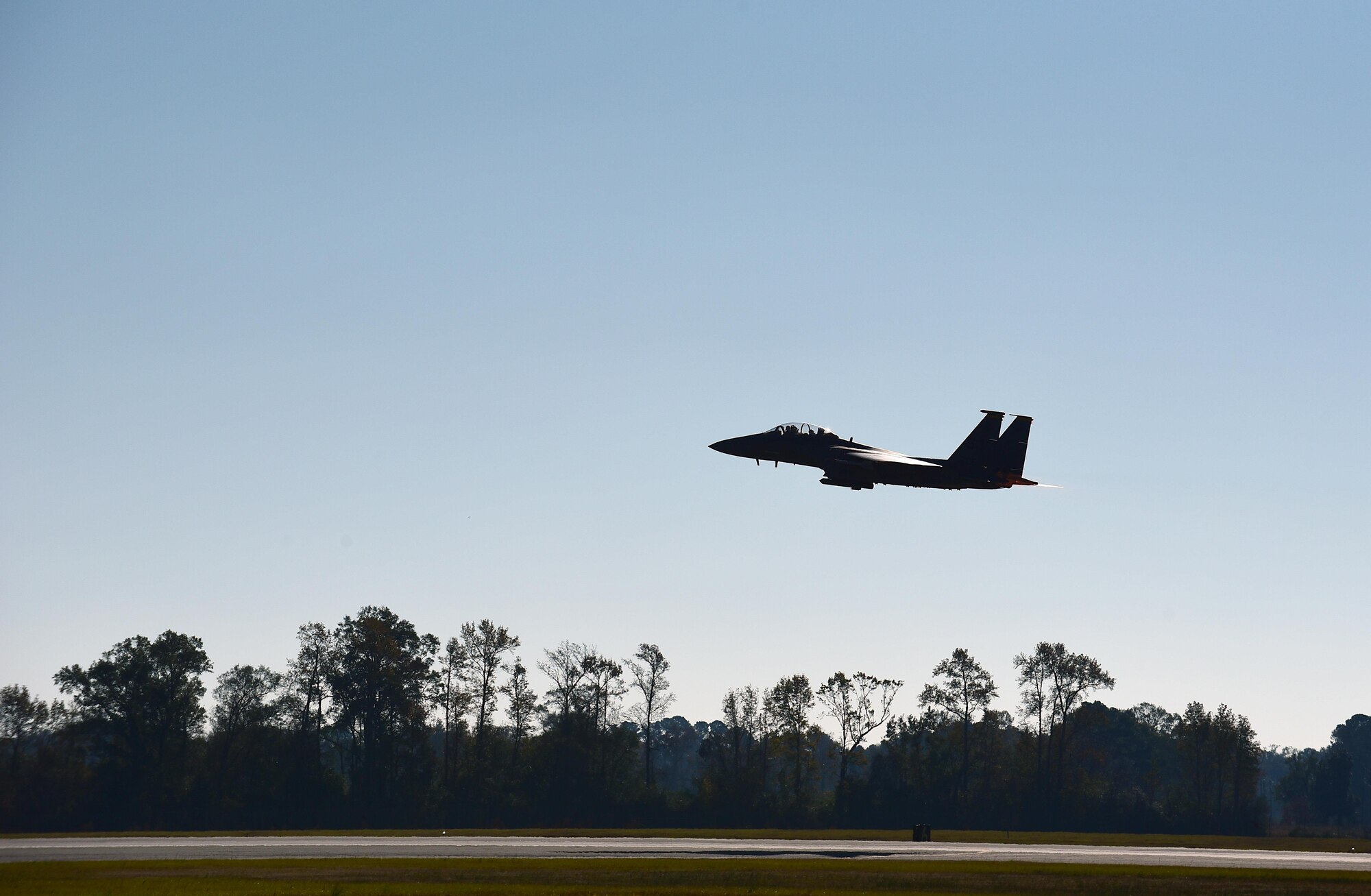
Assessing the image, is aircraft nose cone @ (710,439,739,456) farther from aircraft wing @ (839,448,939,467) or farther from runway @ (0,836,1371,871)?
runway @ (0,836,1371,871)

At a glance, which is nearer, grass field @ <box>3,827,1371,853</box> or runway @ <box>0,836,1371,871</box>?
runway @ <box>0,836,1371,871</box>

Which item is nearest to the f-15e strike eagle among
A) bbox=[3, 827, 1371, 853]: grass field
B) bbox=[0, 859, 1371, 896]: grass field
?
bbox=[0, 859, 1371, 896]: grass field

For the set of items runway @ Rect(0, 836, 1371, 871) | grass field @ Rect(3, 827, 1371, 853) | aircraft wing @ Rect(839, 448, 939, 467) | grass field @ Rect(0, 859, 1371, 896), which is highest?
aircraft wing @ Rect(839, 448, 939, 467)

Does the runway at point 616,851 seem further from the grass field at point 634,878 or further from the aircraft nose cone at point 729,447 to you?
the aircraft nose cone at point 729,447

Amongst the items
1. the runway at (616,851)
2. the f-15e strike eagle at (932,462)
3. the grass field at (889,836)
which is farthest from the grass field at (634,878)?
the grass field at (889,836)

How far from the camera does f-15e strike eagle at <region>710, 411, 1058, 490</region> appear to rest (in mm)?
54156

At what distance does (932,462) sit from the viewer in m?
55.0

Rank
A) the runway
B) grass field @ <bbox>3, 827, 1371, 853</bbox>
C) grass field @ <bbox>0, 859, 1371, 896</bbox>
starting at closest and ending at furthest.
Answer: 1. grass field @ <bbox>0, 859, 1371, 896</bbox>
2. the runway
3. grass field @ <bbox>3, 827, 1371, 853</bbox>

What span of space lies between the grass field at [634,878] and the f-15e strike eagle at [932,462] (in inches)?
635

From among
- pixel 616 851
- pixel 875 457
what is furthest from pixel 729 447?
pixel 616 851

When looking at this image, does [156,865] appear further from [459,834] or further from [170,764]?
[170,764]

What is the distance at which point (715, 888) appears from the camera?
129ft

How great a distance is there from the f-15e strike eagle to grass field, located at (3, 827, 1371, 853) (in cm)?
2632

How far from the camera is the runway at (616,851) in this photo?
51.8 m
